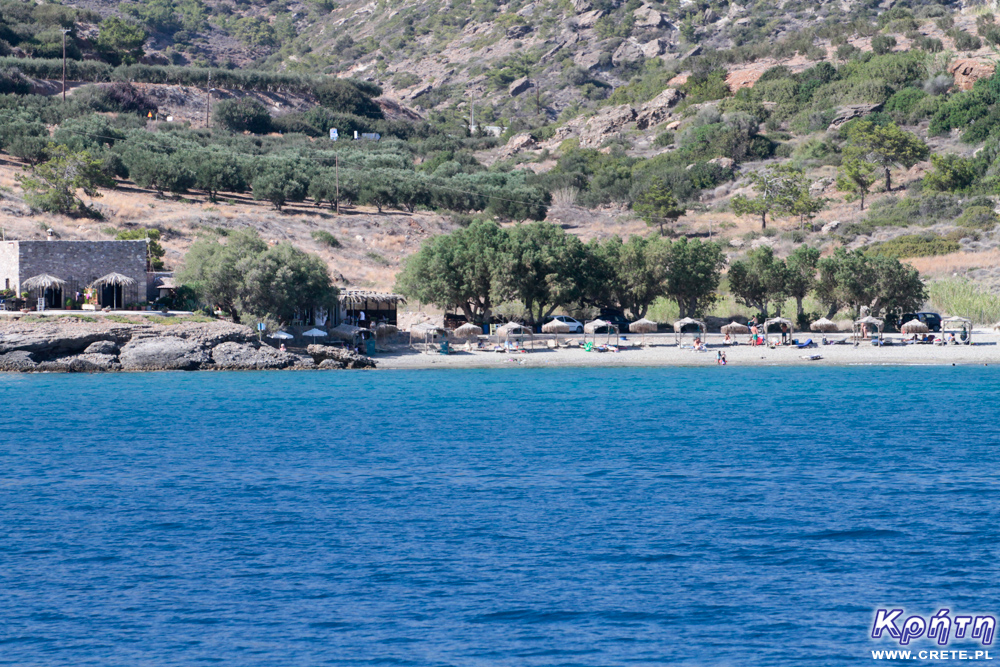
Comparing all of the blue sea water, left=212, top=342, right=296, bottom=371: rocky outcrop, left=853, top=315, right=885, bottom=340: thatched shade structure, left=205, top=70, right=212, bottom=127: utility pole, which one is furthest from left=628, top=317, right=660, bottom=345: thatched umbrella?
left=205, top=70, right=212, bottom=127: utility pole

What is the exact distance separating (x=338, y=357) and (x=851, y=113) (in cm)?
7980

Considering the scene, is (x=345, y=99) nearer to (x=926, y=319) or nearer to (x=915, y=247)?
(x=915, y=247)

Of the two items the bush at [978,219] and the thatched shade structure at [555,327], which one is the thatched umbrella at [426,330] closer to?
the thatched shade structure at [555,327]

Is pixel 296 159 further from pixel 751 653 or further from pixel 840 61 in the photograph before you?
pixel 751 653

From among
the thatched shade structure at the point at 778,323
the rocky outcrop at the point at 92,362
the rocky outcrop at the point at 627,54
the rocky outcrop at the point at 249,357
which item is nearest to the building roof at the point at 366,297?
the rocky outcrop at the point at 249,357

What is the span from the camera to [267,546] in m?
25.5

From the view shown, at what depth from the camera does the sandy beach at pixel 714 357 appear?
63656 millimetres

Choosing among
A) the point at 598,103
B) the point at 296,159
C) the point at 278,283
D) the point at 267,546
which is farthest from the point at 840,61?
the point at 267,546

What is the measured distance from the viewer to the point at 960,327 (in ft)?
227

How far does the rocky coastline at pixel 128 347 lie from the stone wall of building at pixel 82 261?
3.81m

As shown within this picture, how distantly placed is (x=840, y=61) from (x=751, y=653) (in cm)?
13610

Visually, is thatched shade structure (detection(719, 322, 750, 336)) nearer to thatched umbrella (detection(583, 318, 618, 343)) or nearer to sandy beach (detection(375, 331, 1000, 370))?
sandy beach (detection(375, 331, 1000, 370))

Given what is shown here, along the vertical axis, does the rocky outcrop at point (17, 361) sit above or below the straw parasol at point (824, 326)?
below

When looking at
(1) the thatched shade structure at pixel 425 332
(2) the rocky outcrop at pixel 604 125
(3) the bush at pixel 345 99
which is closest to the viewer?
(1) the thatched shade structure at pixel 425 332
